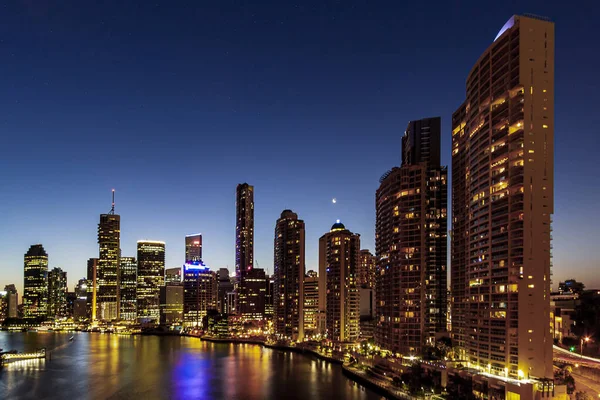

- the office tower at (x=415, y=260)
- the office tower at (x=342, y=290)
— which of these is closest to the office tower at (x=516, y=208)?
the office tower at (x=415, y=260)

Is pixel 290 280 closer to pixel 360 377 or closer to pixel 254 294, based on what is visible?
pixel 360 377

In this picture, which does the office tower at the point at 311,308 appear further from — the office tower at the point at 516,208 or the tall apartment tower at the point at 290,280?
the office tower at the point at 516,208

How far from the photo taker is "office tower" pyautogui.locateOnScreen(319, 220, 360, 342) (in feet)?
298

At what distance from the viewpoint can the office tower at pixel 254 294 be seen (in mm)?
165125

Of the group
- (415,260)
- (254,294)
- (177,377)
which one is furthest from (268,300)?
(415,260)

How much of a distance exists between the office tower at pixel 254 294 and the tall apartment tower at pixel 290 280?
45.9 metres

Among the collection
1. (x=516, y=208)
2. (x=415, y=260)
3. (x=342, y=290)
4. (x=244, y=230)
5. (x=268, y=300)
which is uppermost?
(x=516, y=208)

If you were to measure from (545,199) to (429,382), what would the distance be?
19.1 metres

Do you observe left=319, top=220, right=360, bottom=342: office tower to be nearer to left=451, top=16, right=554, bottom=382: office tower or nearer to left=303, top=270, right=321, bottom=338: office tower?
left=303, top=270, right=321, bottom=338: office tower

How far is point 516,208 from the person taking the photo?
36812mm

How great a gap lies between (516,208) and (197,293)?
163078 millimetres

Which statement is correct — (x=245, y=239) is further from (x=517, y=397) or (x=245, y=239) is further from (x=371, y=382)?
(x=517, y=397)

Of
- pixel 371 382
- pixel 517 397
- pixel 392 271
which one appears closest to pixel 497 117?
pixel 517 397

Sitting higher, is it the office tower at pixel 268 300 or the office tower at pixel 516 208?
the office tower at pixel 516 208
